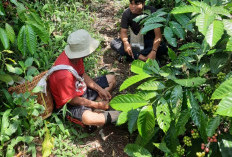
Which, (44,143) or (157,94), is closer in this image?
(157,94)

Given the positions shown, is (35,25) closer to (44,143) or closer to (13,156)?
(44,143)

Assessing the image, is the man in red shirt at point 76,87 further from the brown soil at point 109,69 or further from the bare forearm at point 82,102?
the brown soil at point 109,69

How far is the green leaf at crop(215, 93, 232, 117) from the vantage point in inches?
45.9

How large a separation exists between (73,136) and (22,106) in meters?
0.70

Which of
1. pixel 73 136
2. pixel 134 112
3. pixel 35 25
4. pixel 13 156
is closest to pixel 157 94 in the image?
pixel 134 112

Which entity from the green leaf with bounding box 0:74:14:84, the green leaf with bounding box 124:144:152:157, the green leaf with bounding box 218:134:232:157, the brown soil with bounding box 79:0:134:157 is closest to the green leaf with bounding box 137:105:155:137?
the green leaf with bounding box 124:144:152:157

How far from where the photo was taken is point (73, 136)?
2.81 m

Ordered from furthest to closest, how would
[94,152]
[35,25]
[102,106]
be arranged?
1. [102,106]
2. [94,152]
3. [35,25]

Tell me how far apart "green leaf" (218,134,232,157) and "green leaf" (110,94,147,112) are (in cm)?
73

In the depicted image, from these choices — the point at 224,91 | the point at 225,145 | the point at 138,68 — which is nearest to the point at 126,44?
the point at 138,68

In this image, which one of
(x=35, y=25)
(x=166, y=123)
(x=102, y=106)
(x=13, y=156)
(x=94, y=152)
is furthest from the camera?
(x=102, y=106)

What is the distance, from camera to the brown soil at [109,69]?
274 centimetres

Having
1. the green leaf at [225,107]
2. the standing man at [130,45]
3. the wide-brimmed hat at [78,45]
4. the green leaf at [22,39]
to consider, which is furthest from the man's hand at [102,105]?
the green leaf at [225,107]

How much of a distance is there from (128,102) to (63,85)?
3.67 ft
